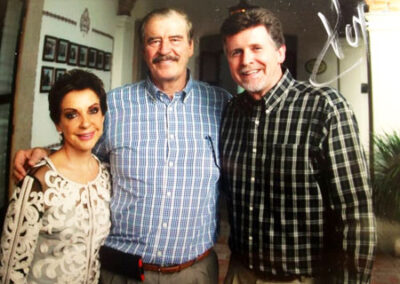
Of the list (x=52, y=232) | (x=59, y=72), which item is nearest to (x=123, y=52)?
(x=59, y=72)

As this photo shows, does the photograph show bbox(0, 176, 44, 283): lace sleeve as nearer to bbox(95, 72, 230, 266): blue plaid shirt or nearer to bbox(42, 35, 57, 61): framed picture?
bbox(95, 72, 230, 266): blue plaid shirt

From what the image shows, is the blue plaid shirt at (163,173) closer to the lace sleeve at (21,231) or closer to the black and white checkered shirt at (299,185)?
the black and white checkered shirt at (299,185)

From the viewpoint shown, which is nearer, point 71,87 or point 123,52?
point 71,87

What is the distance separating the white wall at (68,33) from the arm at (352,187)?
1.77ft

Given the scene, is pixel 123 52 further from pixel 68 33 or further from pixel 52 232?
pixel 52 232

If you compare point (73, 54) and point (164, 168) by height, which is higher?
point (73, 54)

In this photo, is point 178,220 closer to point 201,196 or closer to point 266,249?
point 201,196

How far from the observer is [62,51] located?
2.63 ft

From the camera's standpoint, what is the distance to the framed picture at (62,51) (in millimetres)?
792

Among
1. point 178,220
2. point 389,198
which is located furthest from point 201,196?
point 389,198

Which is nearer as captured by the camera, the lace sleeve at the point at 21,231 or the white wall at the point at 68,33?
the lace sleeve at the point at 21,231

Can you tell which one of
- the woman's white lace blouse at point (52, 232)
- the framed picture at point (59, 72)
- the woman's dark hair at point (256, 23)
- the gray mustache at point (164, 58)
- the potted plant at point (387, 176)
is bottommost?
the woman's white lace blouse at point (52, 232)
